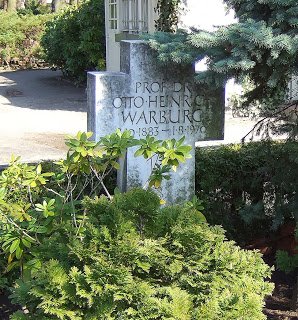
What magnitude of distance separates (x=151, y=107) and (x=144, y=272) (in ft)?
7.55

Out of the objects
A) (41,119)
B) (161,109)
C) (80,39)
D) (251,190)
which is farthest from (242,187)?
(80,39)

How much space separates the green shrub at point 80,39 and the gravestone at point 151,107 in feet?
35.3

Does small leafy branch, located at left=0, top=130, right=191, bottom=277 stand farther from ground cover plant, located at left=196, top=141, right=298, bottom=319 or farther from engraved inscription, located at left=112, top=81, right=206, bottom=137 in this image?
ground cover plant, located at left=196, top=141, right=298, bottom=319

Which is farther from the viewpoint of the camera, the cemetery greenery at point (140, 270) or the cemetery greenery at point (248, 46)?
the cemetery greenery at point (248, 46)

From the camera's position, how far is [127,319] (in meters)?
3.03

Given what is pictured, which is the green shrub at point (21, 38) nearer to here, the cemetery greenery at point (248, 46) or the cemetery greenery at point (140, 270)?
Answer: the cemetery greenery at point (248, 46)

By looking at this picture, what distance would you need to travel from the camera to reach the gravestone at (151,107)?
5.08 metres

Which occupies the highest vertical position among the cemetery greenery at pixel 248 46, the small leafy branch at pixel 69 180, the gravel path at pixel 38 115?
the cemetery greenery at pixel 248 46

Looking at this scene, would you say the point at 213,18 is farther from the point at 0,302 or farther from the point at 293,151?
the point at 0,302

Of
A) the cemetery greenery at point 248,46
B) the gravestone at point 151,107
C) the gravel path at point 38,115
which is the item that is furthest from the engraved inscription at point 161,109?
the gravel path at point 38,115

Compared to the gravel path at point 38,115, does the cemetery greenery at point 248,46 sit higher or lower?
higher

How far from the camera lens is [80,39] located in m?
16.6

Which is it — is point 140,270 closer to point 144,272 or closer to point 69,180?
point 144,272

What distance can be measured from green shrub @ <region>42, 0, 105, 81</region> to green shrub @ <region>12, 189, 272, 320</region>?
506 inches
